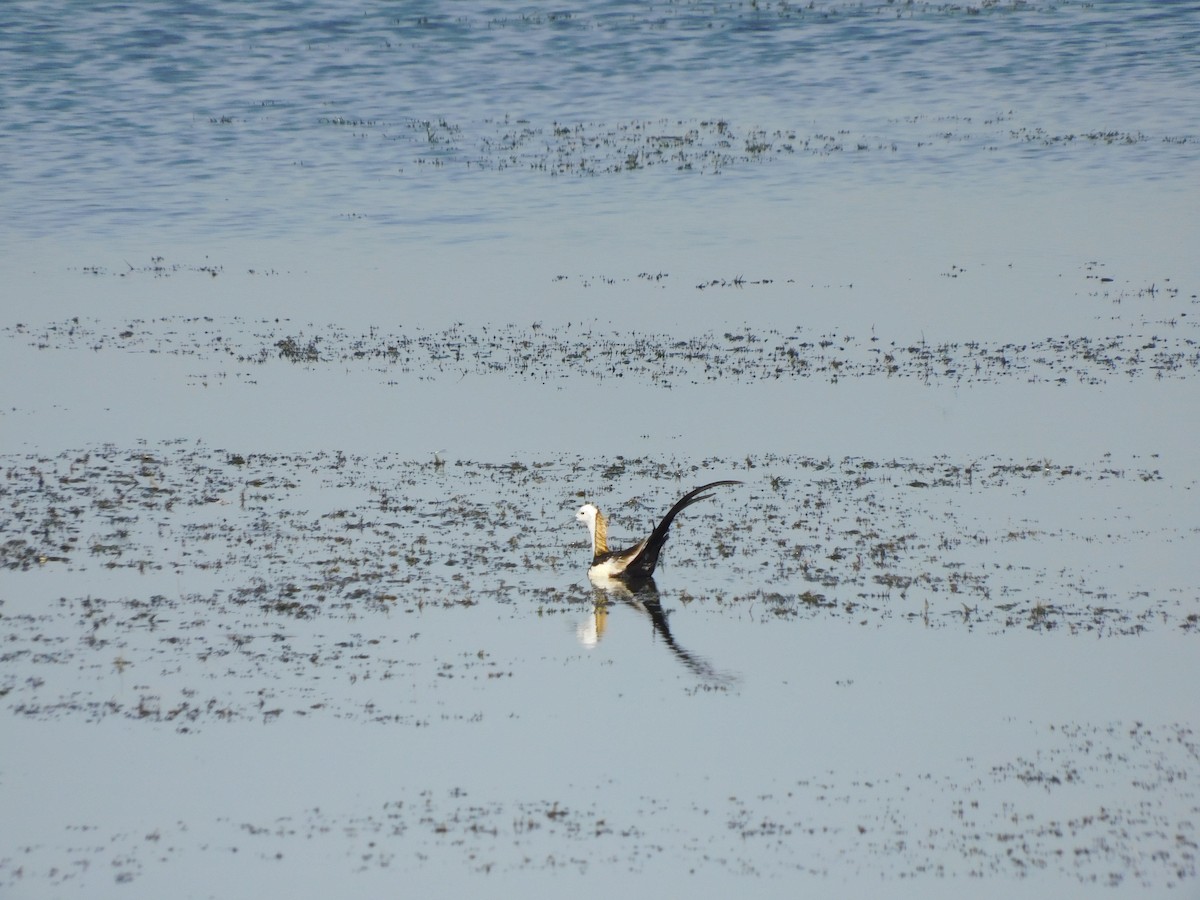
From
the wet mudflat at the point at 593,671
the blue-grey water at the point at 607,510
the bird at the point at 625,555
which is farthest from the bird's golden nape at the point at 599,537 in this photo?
the blue-grey water at the point at 607,510

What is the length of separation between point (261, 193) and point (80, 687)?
87.4ft

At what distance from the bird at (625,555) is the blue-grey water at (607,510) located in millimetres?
390

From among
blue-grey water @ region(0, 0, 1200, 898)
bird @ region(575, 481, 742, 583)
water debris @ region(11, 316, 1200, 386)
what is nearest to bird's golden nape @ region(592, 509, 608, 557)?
bird @ region(575, 481, 742, 583)

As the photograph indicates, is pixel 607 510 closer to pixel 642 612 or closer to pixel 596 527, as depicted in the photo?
pixel 596 527

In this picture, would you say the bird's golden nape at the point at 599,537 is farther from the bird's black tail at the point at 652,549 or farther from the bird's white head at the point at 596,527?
the bird's black tail at the point at 652,549

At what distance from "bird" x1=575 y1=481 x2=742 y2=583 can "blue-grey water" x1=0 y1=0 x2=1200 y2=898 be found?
Answer: 39 centimetres

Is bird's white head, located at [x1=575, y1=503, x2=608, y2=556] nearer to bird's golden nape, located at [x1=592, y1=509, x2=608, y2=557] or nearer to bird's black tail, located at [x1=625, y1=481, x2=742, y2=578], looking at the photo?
bird's golden nape, located at [x1=592, y1=509, x2=608, y2=557]

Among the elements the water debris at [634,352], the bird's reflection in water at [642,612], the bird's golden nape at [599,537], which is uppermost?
the bird's golden nape at [599,537]

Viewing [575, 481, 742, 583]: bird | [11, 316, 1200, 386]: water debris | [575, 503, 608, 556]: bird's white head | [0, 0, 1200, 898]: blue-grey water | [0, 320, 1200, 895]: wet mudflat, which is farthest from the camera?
[11, 316, 1200, 386]: water debris

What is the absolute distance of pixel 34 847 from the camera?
34.8 feet

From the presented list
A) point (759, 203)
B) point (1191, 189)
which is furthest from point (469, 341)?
point (1191, 189)

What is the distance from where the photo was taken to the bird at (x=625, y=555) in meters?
15.8

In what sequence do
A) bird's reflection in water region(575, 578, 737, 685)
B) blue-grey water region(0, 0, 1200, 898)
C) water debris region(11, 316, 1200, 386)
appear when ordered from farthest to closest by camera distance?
water debris region(11, 316, 1200, 386)
bird's reflection in water region(575, 578, 737, 685)
blue-grey water region(0, 0, 1200, 898)

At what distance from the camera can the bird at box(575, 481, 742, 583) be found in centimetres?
1576
